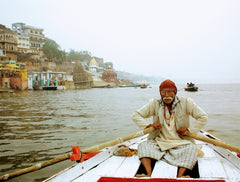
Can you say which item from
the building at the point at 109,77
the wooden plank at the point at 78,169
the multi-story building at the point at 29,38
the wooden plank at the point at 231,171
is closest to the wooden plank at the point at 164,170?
the wooden plank at the point at 231,171

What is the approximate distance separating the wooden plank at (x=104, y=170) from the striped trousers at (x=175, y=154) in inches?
15.0

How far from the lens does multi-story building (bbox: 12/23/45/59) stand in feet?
201

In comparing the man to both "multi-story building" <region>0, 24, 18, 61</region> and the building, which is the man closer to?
"multi-story building" <region>0, 24, 18, 61</region>

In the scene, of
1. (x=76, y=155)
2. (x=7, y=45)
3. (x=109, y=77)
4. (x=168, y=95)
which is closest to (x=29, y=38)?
(x=7, y=45)

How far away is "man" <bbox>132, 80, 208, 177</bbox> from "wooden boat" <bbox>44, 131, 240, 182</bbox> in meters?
0.18

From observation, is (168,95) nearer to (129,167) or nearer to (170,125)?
(170,125)

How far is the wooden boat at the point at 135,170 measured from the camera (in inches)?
97.7

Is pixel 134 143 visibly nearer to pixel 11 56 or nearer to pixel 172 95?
pixel 172 95

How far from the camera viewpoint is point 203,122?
3.04 meters

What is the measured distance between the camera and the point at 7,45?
172 ft

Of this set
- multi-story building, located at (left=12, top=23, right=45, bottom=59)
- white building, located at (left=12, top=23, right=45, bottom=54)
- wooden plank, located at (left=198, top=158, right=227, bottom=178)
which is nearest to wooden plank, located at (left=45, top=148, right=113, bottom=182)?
wooden plank, located at (left=198, top=158, right=227, bottom=178)

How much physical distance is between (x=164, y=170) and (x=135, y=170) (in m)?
0.38

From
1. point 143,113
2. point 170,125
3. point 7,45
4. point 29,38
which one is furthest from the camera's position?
point 29,38

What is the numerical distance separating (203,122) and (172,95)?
60cm
